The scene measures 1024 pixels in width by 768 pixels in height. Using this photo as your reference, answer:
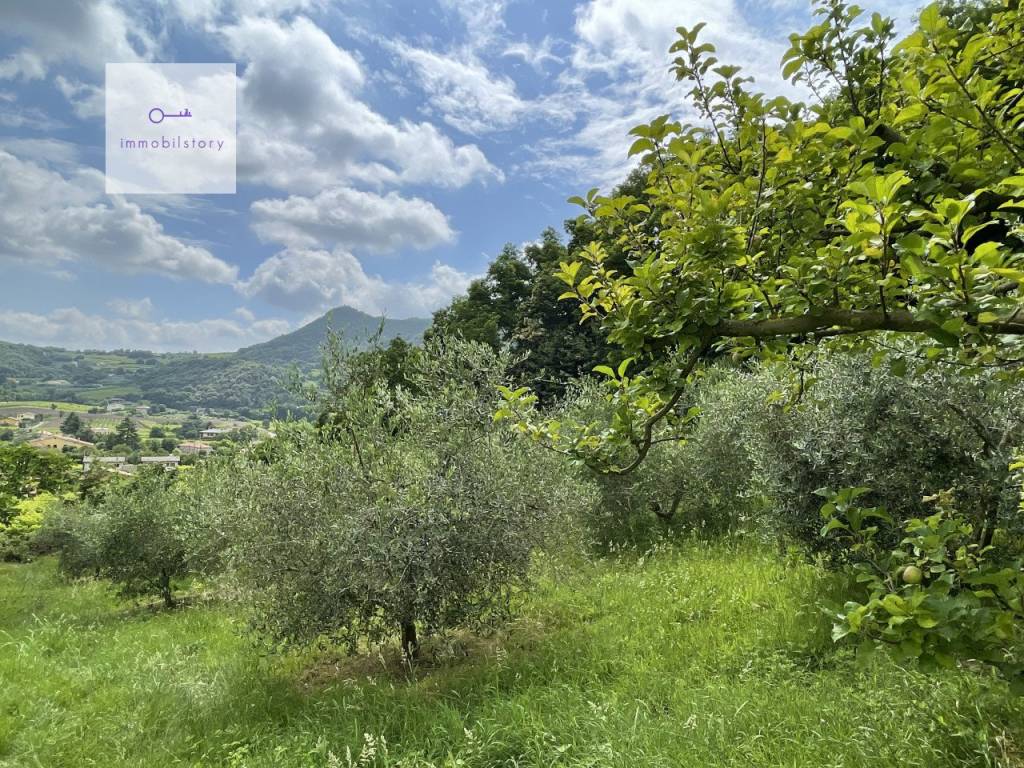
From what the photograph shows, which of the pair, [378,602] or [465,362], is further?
[465,362]

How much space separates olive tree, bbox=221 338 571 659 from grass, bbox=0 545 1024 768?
778 millimetres

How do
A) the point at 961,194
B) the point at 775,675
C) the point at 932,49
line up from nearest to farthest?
the point at 932,49 < the point at 961,194 < the point at 775,675

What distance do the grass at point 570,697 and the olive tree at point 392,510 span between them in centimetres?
78

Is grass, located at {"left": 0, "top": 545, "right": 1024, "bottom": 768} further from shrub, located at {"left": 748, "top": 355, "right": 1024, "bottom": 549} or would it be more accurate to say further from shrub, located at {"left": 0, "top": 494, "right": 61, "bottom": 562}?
shrub, located at {"left": 0, "top": 494, "right": 61, "bottom": 562}

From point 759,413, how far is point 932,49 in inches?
247

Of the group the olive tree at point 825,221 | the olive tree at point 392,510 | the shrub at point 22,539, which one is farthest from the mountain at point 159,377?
the olive tree at point 825,221

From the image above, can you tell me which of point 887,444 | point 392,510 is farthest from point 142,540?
point 887,444

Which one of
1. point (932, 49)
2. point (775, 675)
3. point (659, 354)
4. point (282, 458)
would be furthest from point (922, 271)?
point (282, 458)

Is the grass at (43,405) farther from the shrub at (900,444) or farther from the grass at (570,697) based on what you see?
the shrub at (900,444)

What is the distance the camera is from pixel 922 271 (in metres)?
1.56

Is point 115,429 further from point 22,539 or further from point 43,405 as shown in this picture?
point 22,539

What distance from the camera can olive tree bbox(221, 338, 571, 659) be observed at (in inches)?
240

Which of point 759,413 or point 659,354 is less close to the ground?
point 659,354

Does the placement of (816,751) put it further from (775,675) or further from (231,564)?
(231,564)
